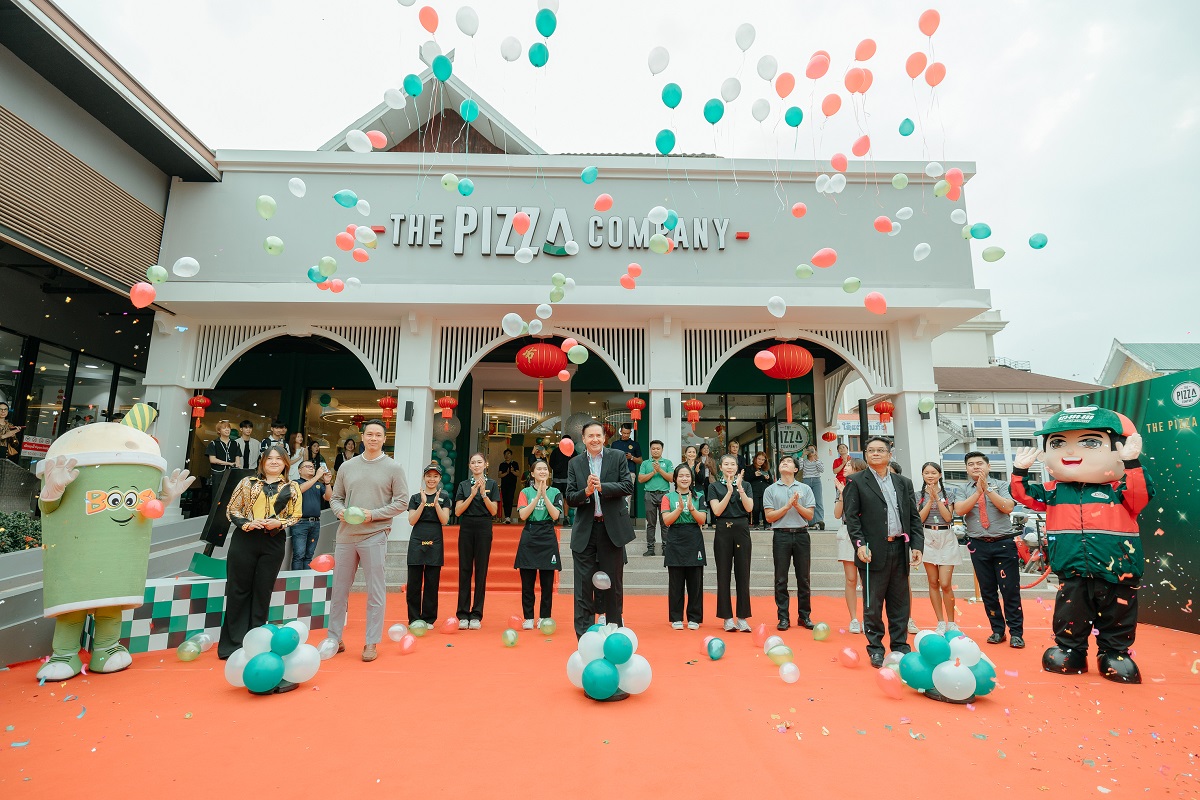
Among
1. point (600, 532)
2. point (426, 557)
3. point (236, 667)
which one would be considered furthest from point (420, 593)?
point (236, 667)

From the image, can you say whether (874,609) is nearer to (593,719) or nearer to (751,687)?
(751,687)

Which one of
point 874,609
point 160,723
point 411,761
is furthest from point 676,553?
point 160,723

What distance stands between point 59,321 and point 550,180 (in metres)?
7.65

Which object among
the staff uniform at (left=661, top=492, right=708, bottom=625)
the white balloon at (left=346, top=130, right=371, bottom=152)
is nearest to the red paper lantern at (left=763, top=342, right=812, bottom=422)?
the staff uniform at (left=661, top=492, right=708, bottom=625)

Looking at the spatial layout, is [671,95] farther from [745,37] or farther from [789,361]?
[789,361]

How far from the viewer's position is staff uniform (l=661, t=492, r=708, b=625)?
520 cm

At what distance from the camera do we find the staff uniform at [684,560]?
17.1ft

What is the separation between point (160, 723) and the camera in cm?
282

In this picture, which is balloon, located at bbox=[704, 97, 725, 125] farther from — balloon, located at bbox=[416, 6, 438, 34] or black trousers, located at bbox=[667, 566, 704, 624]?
black trousers, located at bbox=[667, 566, 704, 624]

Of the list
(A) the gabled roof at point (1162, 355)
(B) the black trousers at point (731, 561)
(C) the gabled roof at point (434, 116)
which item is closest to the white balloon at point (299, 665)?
(B) the black trousers at point (731, 561)

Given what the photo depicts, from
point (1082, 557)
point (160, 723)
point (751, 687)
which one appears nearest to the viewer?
point (160, 723)

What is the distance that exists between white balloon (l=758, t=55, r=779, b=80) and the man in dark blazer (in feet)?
12.2

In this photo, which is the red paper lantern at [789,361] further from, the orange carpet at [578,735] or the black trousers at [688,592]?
the orange carpet at [578,735]

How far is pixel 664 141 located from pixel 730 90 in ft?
2.48
